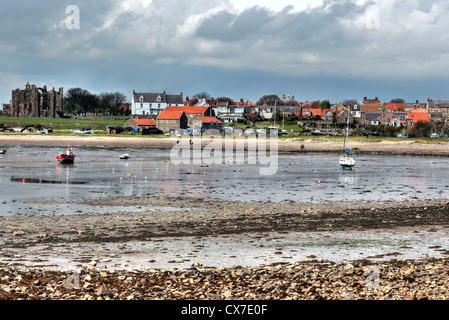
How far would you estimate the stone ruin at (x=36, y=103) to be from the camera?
17050 cm

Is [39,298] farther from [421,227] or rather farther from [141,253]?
[421,227]

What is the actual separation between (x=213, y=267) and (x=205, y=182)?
25.0 meters

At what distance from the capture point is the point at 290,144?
93125 millimetres

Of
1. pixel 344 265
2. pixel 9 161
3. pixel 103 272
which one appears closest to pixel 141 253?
pixel 103 272

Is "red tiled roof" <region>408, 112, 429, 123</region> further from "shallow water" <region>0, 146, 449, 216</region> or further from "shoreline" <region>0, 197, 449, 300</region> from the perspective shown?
"shoreline" <region>0, 197, 449, 300</region>

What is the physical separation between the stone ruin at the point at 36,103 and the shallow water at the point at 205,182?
395 ft

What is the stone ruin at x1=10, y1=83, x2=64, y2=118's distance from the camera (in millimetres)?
170500

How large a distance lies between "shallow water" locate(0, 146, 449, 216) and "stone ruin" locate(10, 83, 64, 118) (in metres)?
120

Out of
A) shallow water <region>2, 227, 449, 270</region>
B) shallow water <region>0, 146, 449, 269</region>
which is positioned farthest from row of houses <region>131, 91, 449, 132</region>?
shallow water <region>2, 227, 449, 270</region>

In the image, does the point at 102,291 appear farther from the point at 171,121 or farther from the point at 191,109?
the point at 191,109

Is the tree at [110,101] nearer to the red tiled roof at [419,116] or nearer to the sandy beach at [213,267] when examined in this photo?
the red tiled roof at [419,116]

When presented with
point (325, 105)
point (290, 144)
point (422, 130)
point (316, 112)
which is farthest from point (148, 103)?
point (422, 130)

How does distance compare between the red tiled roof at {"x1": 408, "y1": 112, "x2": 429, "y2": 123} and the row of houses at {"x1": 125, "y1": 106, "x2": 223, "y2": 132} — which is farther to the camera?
the red tiled roof at {"x1": 408, "y1": 112, "x2": 429, "y2": 123}
